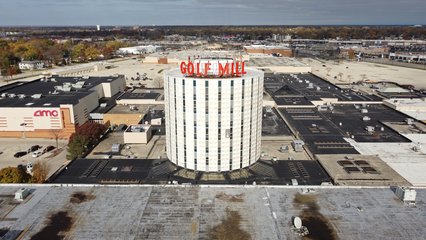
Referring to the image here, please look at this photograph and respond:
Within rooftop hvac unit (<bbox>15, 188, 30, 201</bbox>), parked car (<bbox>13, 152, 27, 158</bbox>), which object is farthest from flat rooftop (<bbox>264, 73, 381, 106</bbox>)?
rooftop hvac unit (<bbox>15, 188, 30, 201</bbox>)

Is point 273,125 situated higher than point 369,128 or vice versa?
point 369,128

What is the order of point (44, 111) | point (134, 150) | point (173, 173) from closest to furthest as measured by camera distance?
1. point (173, 173)
2. point (134, 150)
3. point (44, 111)

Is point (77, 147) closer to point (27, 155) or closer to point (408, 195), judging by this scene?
point (27, 155)

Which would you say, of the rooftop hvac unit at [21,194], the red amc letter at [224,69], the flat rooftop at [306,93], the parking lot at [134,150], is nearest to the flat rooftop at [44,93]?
the parking lot at [134,150]

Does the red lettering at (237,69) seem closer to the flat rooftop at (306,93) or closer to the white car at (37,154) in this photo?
the flat rooftop at (306,93)

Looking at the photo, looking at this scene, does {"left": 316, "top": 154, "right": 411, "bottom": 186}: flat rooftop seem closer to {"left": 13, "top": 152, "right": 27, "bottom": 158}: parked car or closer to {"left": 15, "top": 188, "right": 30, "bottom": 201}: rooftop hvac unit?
{"left": 15, "top": 188, "right": 30, "bottom": 201}: rooftop hvac unit

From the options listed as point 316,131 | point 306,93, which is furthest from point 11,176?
point 306,93
